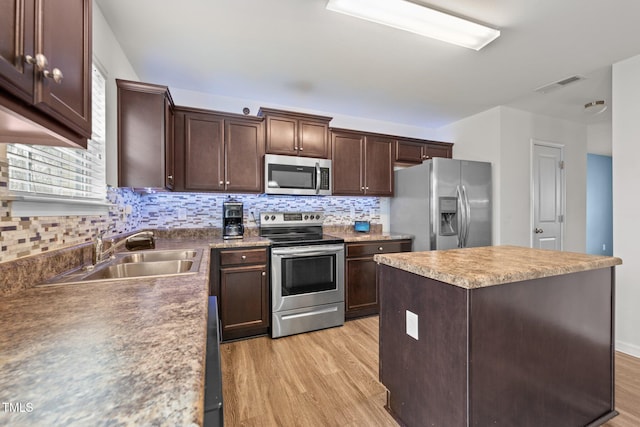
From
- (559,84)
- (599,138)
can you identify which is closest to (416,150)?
(559,84)

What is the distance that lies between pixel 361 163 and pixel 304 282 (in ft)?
5.33

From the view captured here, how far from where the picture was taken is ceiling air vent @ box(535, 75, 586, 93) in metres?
2.62

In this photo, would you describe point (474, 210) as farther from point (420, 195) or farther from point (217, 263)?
point (217, 263)

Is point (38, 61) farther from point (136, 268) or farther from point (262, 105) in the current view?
point (262, 105)

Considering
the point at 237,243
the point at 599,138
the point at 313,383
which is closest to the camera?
the point at 313,383

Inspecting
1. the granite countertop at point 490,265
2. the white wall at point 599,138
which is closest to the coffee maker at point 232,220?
the granite countertop at point 490,265

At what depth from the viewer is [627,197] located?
2338 millimetres

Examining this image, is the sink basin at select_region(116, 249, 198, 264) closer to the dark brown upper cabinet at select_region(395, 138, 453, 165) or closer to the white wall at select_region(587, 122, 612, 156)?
the dark brown upper cabinet at select_region(395, 138, 453, 165)

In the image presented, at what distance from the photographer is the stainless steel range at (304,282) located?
8.36 feet

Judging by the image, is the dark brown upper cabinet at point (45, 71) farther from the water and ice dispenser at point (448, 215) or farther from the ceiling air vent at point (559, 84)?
the ceiling air vent at point (559, 84)

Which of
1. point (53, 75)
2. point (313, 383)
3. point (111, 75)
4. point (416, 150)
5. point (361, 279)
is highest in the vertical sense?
point (111, 75)

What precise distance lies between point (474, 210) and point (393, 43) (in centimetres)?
210

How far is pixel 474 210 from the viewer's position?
3.16 meters

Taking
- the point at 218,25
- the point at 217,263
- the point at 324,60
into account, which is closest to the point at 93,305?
the point at 217,263
